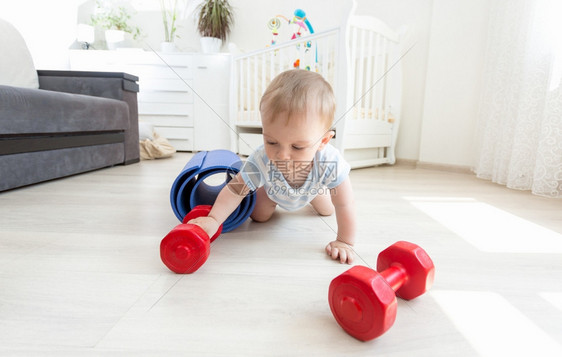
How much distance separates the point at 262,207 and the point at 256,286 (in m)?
0.37

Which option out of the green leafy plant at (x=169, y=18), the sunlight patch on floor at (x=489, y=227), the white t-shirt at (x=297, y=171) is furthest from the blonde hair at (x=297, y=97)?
the green leafy plant at (x=169, y=18)

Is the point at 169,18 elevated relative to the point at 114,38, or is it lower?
elevated

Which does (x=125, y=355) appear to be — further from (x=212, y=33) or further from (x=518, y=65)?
(x=212, y=33)

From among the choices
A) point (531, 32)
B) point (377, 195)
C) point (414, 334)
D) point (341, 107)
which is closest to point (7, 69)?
point (341, 107)

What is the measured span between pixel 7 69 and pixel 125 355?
5.97 feet

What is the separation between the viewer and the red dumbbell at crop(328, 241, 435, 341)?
1.36 ft

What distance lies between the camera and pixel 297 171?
74cm

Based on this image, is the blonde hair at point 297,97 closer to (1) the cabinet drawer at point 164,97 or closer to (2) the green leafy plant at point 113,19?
(1) the cabinet drawer at point 164,97

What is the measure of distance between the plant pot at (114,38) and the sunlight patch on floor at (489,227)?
2.83 metres

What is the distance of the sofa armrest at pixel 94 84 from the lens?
1844mm

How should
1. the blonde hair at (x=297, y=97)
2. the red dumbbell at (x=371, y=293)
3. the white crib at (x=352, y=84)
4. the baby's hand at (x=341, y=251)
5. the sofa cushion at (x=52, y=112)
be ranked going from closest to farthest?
the red dumbbell at (x=371, y=293), the blonde hair at (x=297, y=97), the baby's hand at (x=341, y=251), the sofa cushion at (x=52, y=112), the white crib at (x=352, y=84)

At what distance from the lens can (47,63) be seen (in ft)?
8.95

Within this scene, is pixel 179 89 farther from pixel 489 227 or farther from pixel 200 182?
pixel 489 227

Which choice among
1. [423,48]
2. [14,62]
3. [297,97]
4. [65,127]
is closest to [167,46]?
[14,62]
